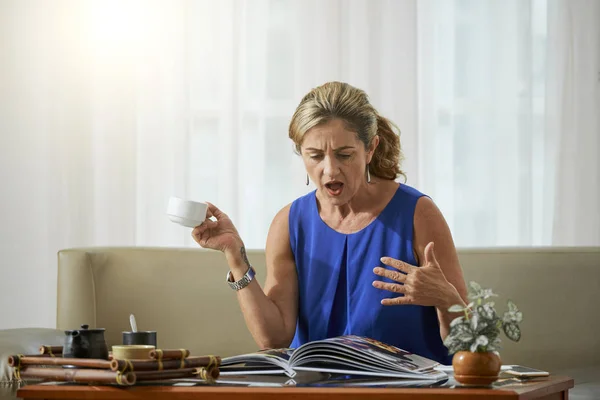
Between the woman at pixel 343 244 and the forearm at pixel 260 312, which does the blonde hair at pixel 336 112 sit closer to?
the woman at pixel 343 244

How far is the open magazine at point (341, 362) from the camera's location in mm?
1427

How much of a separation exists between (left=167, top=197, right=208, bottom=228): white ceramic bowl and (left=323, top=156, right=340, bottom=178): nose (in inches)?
12.2

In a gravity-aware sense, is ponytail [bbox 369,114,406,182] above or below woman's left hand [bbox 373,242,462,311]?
above

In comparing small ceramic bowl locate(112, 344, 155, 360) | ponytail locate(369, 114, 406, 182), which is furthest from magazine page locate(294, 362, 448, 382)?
ponytail locate(369, 114, 406, 182)

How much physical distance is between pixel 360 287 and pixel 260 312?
0.87ft

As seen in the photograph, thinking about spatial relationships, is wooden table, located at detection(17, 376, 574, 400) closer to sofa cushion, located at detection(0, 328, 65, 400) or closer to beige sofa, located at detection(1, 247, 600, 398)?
sofa cushion, located at detection(0, 328, 65, 400)

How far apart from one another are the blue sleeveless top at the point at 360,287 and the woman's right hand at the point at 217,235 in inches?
9.7

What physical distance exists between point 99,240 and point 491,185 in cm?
166

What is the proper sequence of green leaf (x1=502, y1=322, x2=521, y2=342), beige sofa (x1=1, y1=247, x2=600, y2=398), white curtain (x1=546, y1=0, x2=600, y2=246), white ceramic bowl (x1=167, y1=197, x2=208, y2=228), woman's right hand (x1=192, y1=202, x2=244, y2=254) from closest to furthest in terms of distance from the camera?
green leaf (x1=502, y1=322, x2=521, y2=342)
white ceramic bowl (x1=167, y1=197, x2=208, y2=228)
woman's right hand (x1=192, y1=202, x2=244, y2=254)
beige sofa (x1=1, y1=247, x2=600, y2=398)
white curtain (x1=546, y1=0, x2=600, y2=246)

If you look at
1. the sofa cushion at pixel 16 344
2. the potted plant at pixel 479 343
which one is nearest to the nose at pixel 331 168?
the potted plant at pixel 479 343

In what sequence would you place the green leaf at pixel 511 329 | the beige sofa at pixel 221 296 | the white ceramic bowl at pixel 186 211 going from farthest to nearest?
the beige sofa at pixel 221 296, the white ceramic bowl at pixel 186 211, the green leaf at pixel 511 329

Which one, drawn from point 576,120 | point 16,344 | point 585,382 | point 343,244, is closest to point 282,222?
point 343,244

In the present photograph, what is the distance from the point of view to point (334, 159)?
79.9 inches

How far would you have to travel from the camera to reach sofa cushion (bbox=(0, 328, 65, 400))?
77.4 inches
